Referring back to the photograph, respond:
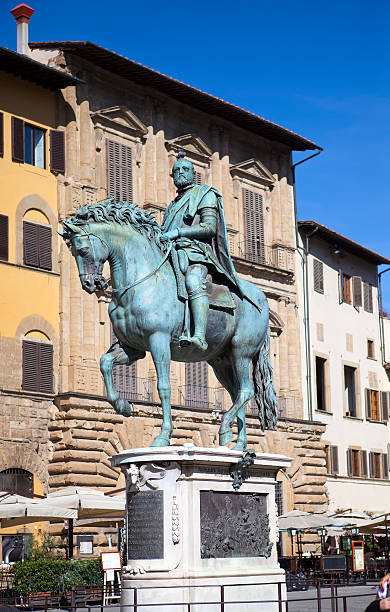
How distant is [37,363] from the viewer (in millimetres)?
28812

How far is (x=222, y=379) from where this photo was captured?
43.1 ft

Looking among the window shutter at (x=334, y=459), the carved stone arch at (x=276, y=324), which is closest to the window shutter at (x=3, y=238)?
the carved stone arch at (x=276, y=324)

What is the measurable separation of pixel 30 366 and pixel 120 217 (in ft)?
56.6

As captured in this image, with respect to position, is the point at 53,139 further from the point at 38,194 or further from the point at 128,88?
the point at 128,88

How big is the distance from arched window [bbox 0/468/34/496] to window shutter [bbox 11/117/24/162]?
28.3 ft

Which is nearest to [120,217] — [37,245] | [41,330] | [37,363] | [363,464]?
[37,363]

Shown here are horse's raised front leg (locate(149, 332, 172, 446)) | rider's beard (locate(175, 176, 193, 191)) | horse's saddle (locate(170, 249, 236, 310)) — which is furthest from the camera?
rider's beard (locate(175, 176, 193, 191))

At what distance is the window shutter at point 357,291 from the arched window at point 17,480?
65.9 feet

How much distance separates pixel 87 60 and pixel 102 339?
27.7 feet

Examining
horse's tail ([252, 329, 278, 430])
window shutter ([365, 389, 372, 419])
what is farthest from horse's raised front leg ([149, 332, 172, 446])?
window shutter ([365, 389, 372, 419])

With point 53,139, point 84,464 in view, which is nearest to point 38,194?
point 53,139

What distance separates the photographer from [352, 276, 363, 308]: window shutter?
1747 inches

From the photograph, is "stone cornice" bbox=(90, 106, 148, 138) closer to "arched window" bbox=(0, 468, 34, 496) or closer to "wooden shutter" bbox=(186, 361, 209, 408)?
"wooden shutter" bbox=(186, 361, 209, 408)

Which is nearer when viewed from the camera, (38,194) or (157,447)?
(157,447)
